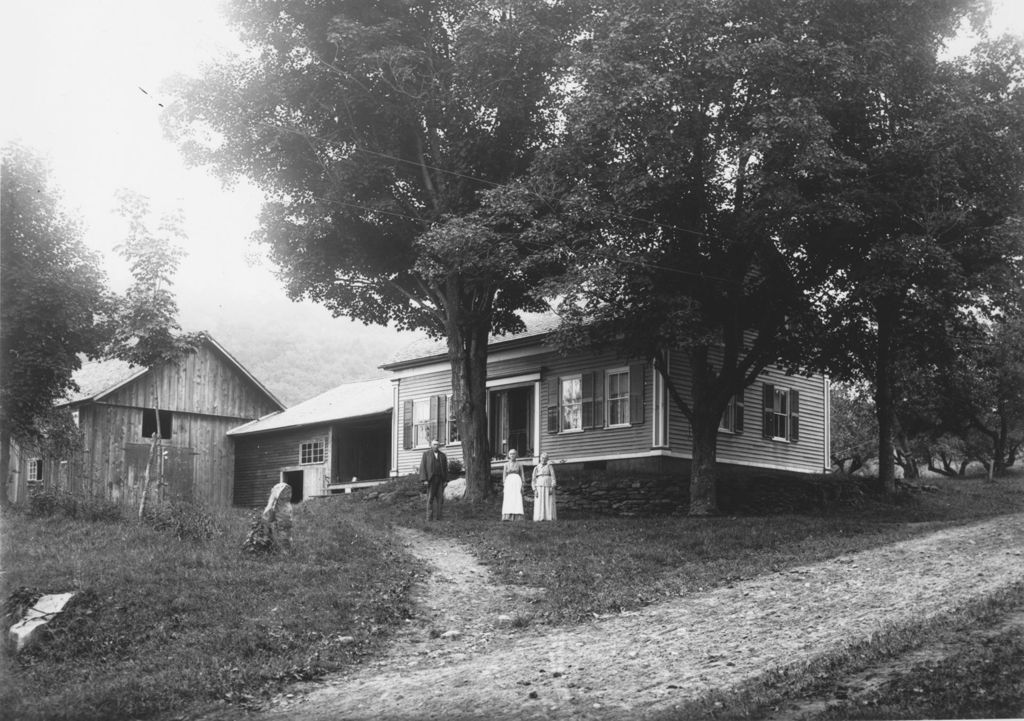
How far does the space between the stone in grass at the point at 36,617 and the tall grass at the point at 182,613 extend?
0.43ft

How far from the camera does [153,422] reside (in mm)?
37969

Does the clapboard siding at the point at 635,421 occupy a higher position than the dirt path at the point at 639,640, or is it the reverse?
the clapboard siding at the point at 635,421

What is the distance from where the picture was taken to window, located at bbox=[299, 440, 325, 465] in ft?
129

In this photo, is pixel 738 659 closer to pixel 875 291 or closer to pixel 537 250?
pixel 875 291

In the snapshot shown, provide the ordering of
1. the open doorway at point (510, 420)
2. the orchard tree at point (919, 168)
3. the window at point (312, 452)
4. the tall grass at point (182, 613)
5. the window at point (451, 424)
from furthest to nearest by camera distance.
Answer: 1. the window at point (312, 452)
2. the window at point (451, 424)
3. the open doorway at point (510, 420)
4. the orchard tree at point (919, 168)
5. the tall grass at point (182, 613)

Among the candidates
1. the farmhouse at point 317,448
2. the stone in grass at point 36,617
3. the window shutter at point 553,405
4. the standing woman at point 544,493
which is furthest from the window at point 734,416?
the stone in grass at point 36,617

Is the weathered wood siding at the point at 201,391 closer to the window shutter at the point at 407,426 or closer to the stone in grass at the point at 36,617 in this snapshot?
the window shutter at the point at 407,426

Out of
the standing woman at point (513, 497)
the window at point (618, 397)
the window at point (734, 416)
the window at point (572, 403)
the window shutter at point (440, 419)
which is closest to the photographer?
the standing woman at point (513, 497)

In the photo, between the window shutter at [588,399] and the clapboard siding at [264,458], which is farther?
the clapboard siding at [264,458]

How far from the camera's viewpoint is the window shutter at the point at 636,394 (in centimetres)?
2900

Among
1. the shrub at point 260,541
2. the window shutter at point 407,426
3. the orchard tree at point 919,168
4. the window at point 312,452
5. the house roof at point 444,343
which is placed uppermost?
the orchard tree at point 919,168

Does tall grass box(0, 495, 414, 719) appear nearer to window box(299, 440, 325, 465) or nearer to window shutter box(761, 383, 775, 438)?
window shutter box(761, 383, 775, 438)

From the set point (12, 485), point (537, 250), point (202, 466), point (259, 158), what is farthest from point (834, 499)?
point (12, 485)

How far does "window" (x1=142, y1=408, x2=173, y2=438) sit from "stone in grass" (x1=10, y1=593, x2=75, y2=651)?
25.5 m
